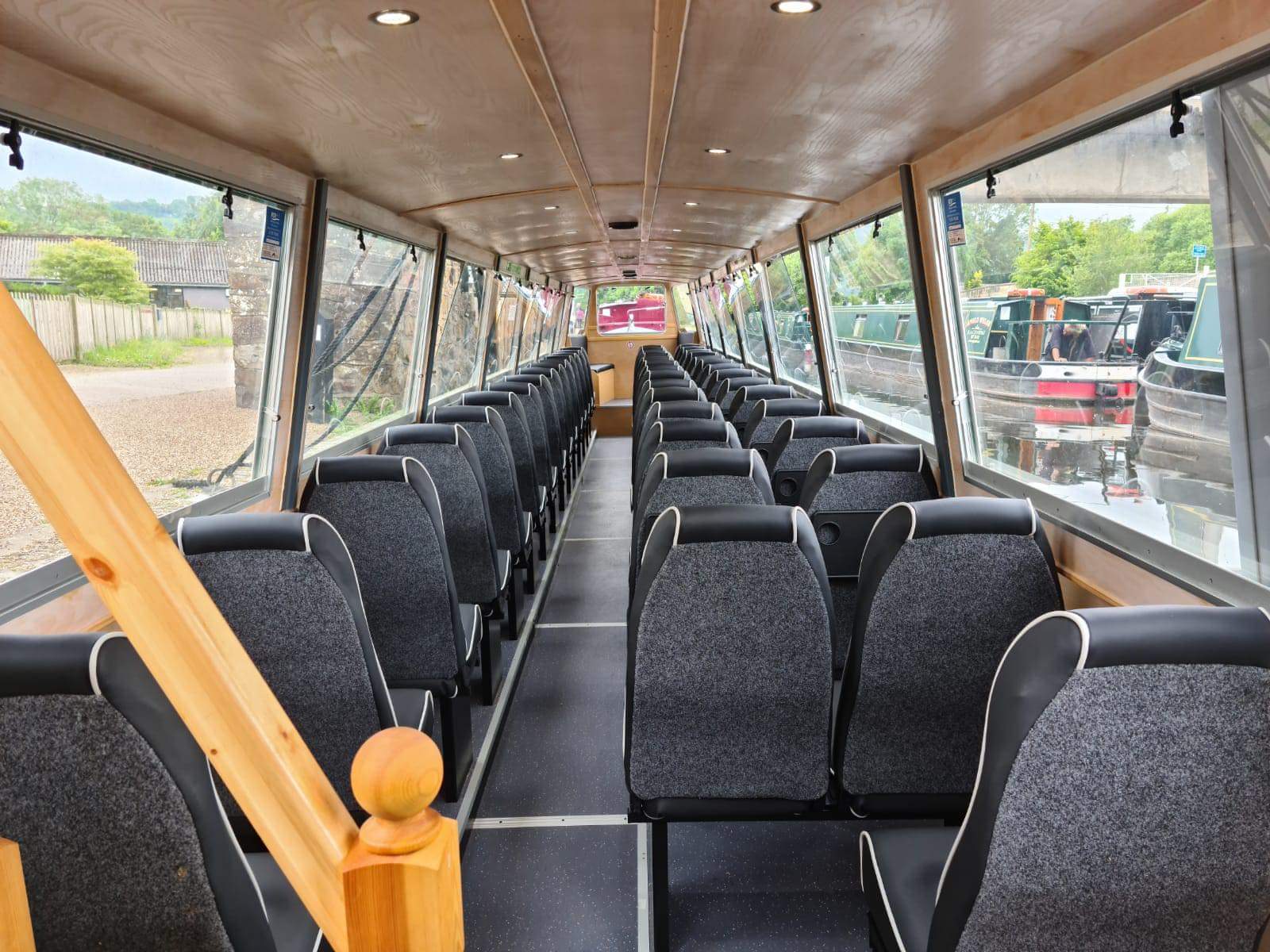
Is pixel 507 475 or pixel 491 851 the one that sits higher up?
pixel 507 475

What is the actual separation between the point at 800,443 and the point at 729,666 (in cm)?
211

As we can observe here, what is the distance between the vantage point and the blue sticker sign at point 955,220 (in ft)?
13.6

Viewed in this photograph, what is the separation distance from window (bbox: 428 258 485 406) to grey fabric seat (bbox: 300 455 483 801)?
165 inches

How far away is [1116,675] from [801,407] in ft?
13.7

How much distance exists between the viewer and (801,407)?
530 centimetres

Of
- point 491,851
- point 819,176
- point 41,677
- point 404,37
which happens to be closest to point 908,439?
point 819,176

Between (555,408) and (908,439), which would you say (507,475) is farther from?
(555,408)

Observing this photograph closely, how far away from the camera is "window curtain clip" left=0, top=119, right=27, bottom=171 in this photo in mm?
2342

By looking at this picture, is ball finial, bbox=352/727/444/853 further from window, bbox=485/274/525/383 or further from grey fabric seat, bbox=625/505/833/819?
window, bbox=485/274/525/383

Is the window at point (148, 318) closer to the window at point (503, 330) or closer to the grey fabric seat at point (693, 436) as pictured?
the grey fabric seat at point (693, 436)

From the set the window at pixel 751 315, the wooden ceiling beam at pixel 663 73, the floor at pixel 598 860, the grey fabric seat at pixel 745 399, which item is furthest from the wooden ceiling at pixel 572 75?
the window at pixel 751 315

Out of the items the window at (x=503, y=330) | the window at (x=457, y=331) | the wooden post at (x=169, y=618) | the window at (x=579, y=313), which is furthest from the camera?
the window at (x=579, y=313)

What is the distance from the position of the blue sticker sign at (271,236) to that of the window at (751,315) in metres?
6.58

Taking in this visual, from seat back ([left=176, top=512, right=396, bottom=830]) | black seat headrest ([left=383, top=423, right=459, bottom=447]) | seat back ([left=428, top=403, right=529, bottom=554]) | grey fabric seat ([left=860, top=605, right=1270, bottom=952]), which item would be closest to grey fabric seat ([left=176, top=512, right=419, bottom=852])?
seat back ([left=176, top=512, right=396, bottom=830])
